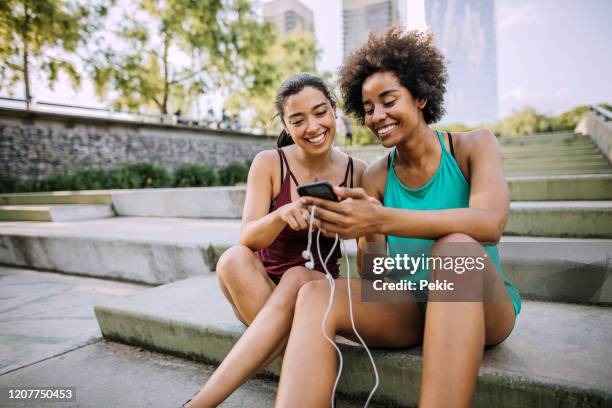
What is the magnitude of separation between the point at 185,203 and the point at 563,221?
4453mm

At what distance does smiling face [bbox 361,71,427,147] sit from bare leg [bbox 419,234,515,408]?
0.64m

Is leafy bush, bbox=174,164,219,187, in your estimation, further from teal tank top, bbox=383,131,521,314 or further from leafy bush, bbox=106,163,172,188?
teal tank top, bbox=383,131,521,314

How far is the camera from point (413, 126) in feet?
5.20

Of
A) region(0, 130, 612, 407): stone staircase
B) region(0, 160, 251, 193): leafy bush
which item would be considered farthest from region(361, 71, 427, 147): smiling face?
region(0, 160, 251, 193): leafy bush

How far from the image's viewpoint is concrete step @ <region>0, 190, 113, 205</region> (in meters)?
6.34

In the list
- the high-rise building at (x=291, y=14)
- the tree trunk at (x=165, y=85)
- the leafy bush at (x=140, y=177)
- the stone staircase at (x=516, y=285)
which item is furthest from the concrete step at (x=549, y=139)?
the high-rise building at (x=291, y=14)

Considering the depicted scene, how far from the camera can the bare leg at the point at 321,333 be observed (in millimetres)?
1203

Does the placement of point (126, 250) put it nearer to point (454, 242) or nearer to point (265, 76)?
point (454, 242)

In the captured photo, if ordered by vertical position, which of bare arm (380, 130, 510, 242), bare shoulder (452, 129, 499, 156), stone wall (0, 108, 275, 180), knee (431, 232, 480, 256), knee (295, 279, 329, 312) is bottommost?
knee (295, 279, 329, 312)

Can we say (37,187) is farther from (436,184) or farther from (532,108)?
(532,108)

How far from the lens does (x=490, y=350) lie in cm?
142

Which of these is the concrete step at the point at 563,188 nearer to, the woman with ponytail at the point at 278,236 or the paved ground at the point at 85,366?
the woman with ponytail at the point at 278,236

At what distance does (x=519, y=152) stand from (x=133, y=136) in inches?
546

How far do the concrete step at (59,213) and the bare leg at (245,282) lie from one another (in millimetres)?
5244
